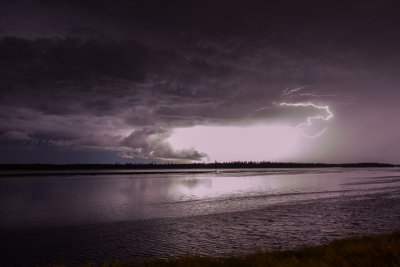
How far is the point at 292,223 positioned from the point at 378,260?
14883mm

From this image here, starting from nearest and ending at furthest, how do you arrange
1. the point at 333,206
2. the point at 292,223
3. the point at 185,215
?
the point at 292,223, the point at 185,215, the point at 333,206

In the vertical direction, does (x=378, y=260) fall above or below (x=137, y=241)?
above

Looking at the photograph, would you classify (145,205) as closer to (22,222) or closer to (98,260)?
(22,222)

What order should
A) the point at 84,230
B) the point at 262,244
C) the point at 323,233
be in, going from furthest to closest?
the point at 84,230 → the point at 323,233 → the point at 262,244

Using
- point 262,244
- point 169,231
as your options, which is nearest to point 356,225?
point 262,244

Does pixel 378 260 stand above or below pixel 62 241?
above

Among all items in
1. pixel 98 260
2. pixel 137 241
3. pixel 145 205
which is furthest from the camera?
pixel 145 205

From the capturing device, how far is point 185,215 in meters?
29.7

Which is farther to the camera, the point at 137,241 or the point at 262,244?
the point at 137,241

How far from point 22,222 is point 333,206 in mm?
31093

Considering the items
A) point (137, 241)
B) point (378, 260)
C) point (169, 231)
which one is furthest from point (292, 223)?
point (378, 260)

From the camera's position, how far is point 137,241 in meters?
20.1

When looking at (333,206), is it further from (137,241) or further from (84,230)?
(84,230)

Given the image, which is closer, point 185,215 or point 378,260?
point 378,260
